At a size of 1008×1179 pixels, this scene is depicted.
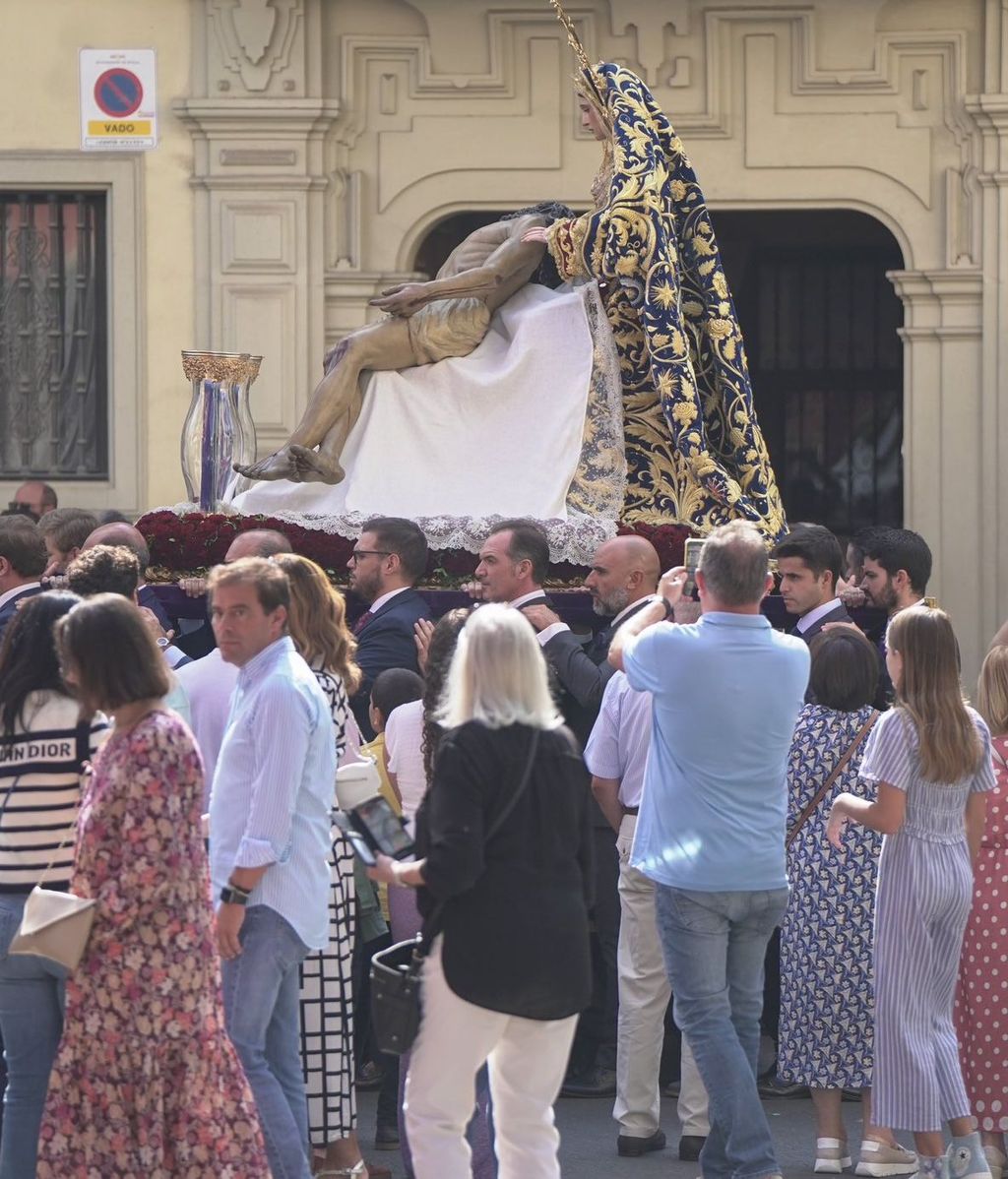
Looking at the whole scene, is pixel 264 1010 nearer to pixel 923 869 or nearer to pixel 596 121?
pixel 923 869

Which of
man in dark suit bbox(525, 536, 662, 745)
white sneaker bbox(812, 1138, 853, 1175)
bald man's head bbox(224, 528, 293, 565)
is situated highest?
bald man's head bbox(224, 528, 293, 565)

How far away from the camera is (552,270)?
29.0 ft

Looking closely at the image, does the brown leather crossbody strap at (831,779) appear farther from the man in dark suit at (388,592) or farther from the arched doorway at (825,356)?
the arched doorway at (825,356)

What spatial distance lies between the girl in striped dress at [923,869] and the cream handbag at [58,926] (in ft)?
6.23

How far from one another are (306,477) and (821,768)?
2752 millimetres

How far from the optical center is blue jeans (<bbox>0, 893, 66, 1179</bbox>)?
4.52 meters

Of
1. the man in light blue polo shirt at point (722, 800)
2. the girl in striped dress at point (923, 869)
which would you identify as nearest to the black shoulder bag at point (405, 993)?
the man in light blue polo shirt at point (722, 800)

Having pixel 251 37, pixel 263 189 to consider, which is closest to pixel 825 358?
pixel 263 189

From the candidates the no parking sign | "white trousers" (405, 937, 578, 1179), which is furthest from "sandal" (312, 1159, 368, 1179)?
the no parking sign

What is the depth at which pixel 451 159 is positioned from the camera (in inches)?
524

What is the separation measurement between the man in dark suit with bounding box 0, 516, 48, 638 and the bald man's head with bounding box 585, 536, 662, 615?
5.02 ft

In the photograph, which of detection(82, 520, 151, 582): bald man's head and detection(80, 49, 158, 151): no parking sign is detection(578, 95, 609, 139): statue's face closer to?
detection(82, 520, 151, 582): bald man's head

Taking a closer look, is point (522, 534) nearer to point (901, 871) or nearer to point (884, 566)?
point (884, 566)

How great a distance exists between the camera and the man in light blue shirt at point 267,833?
465 centimetres
